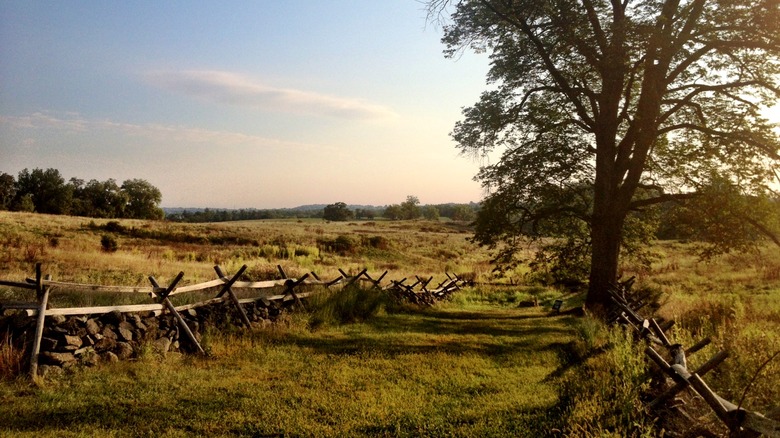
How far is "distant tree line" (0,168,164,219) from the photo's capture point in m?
85.9

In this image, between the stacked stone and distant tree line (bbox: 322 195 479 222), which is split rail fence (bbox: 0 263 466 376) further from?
distant tree line (bbox: 322 195 479 222)

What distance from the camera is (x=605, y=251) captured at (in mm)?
15680

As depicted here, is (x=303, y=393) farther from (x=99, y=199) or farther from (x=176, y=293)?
(x=99, y=199)

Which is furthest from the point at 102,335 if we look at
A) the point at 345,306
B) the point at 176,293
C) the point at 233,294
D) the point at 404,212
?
the point at 404,212

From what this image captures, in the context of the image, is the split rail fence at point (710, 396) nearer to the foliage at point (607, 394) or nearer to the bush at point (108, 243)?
the foliage at point (607, 394)

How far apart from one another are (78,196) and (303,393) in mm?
105791

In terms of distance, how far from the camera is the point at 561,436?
590 centimetres

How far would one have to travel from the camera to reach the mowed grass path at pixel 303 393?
626 cm

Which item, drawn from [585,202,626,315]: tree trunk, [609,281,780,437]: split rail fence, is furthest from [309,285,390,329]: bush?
[609,281,780,437]: split rail fence

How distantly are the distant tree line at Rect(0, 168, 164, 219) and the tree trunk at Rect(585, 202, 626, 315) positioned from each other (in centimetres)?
Answer: 9118

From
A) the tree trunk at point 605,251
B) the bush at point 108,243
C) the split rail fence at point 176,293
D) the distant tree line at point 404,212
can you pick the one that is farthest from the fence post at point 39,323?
the distant tree line at point 404,212

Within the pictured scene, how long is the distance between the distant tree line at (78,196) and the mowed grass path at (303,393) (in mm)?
90478

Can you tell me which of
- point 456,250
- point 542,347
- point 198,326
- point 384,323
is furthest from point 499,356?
point 456,250

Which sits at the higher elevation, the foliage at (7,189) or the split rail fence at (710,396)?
the foliage at (7,189)
